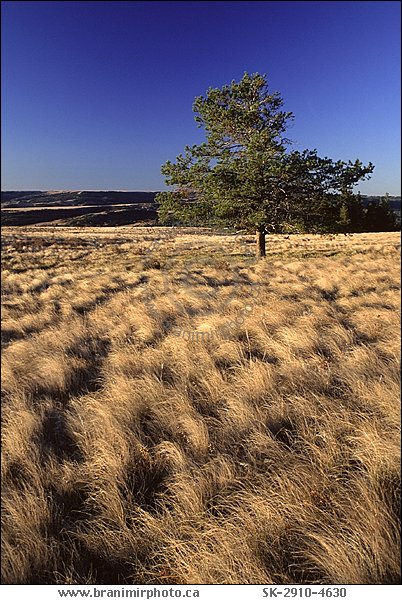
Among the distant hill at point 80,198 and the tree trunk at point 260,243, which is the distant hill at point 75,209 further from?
the tree trunk at point 260,243

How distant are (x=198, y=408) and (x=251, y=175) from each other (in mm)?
2380

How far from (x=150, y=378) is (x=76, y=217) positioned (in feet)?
6.43

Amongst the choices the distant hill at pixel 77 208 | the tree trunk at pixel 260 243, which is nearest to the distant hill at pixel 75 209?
the distant hill at pixel 77 208

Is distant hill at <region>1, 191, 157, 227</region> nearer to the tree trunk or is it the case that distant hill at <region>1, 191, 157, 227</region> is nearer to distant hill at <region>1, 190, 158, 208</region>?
distant hill at <region>1, 190, 158, 208</region>

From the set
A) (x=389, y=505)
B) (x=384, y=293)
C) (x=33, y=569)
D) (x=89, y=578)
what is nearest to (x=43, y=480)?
(x=33, y=569)

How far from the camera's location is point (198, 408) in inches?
141

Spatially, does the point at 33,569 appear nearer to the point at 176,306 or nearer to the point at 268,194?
the point at 176,306

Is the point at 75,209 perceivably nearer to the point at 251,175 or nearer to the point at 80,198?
the point at 80,198

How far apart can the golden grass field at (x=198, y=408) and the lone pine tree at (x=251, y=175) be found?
244 mm

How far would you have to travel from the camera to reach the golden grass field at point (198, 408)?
202 centimetres

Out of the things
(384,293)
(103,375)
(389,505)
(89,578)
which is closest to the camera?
(89,578)

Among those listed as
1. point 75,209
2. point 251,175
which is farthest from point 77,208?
point 251,175

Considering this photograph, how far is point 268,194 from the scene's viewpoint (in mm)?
3209

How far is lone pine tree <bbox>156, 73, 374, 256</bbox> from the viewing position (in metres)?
3.00
